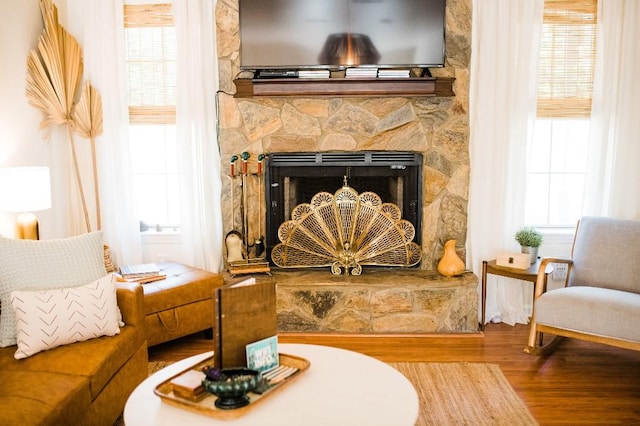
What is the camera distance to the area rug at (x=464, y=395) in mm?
2869

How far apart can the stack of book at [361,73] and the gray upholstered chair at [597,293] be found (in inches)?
64.7

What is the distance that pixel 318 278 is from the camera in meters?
4.18

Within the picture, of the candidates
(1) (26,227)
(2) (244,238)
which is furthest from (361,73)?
(1) (26,227)

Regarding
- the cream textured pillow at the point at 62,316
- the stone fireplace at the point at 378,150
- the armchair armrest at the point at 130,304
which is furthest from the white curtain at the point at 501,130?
the cream textured pillow at the point at 62,316

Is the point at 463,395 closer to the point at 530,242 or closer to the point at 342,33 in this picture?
the point at 530,242

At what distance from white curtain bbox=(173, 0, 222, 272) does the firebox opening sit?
402 mm

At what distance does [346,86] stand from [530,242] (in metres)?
1.62

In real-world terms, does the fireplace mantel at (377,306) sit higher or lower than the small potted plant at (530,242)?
lower

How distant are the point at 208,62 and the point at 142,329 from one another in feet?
6.75

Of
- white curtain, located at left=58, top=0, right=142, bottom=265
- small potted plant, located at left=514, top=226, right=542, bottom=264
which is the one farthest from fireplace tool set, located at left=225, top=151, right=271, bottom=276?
small potted plant, located at left=514, top=226, right=542, bottom=264

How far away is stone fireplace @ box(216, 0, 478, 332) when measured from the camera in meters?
A: 4.08

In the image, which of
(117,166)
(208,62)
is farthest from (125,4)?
(117,166)

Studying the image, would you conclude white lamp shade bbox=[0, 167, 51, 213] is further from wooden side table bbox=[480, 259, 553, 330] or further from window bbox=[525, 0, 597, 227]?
window bbox=[525, 0, 597, 227]

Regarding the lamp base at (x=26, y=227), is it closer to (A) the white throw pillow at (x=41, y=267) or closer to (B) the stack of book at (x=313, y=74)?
(A) the white throw pillow at (x=41, y=267)
